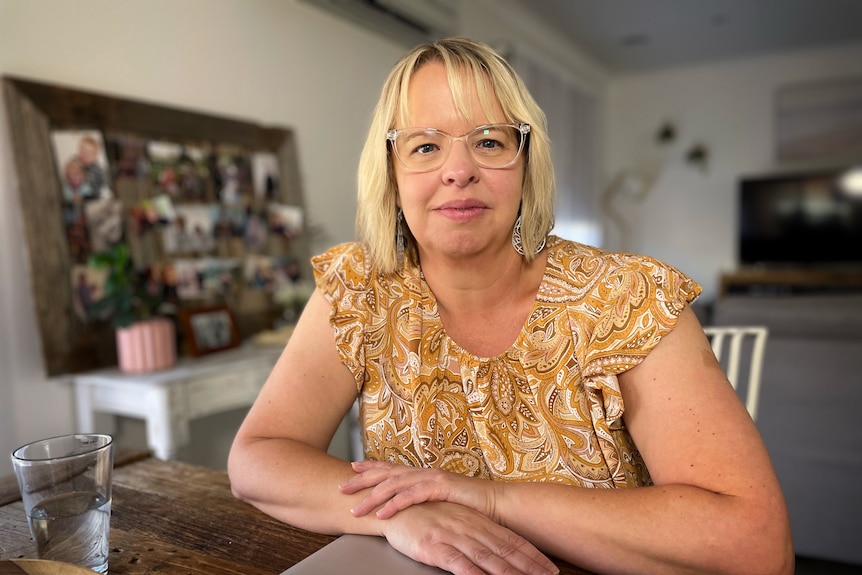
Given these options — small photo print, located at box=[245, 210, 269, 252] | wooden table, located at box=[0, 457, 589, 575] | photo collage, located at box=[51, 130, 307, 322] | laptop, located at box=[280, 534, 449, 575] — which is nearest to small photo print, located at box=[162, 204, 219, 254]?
photo collage, located at box=[51, 130, 307, 322]

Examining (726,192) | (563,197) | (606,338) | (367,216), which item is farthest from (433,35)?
(726,192)

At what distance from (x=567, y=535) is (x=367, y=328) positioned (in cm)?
47

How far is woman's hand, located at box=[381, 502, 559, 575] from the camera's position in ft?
2.16

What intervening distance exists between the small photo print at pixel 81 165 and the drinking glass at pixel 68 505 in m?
1.53

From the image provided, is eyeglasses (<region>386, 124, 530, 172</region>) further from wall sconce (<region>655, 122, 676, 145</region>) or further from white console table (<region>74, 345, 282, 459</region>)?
wall sconce (<region>655, 122, 676, 145</region>)

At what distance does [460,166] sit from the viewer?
0.98 m

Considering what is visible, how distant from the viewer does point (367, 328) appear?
1.05 metres

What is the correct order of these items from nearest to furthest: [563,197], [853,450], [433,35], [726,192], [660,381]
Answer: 1. [660,381]
2. [853,450]
3. [433,35]
4. [563,197]
5. [726,192]

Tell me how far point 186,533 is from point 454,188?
608 millimetres

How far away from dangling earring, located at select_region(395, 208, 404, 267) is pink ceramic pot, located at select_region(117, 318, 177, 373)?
1195mm

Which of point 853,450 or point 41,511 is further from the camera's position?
point 853,450

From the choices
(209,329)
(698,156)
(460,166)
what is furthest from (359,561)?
(698,156)

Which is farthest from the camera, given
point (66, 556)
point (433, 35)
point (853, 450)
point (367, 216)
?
point (433, 35)

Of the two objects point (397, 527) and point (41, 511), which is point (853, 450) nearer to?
point (397, 527)
